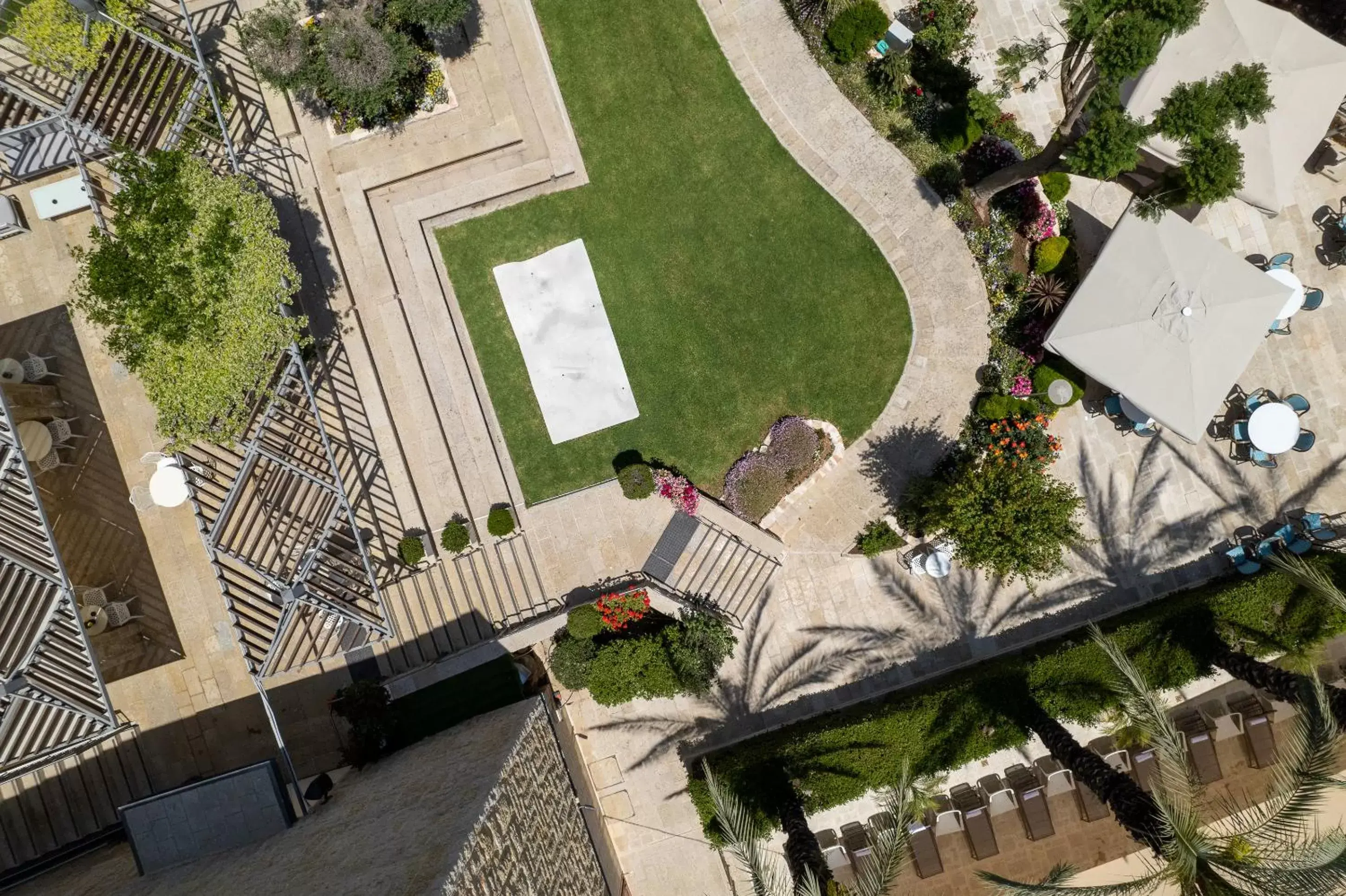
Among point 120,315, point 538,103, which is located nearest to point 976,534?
point 538,103

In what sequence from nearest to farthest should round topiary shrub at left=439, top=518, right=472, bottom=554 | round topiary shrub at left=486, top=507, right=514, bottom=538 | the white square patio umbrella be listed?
the white square patio umbrella → round topiary shrub at left=439, top=518, right=472, bottom=554 → round topiary shrub at left=486, top=507, right=514, bottom=538

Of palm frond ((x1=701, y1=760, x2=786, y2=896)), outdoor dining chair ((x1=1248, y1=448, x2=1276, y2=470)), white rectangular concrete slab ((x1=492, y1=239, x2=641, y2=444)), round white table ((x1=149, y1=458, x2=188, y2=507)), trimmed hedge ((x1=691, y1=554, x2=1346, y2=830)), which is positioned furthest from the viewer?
white rectangular concrete slab ((x1=492, y1=239, x2=641, y2=444))

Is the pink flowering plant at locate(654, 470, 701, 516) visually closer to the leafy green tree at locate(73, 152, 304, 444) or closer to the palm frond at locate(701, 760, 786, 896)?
the palm frond at locate(701, 760, 786, 896)

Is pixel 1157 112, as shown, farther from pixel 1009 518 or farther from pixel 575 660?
pixel 575 660


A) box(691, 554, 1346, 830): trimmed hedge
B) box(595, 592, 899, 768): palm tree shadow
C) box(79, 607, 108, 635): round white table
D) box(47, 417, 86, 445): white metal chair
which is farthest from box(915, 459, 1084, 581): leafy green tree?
box(47, 417, 86, 445): white metal chair

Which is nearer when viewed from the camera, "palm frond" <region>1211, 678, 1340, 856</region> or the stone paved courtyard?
"palm frond" <region>1211, 678, 1340, 856</region>

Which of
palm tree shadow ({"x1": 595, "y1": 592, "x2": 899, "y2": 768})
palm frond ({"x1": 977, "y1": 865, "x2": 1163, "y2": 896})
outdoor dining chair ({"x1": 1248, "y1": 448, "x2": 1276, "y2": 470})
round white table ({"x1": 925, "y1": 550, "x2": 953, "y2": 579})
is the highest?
round white table ({"x1": 925, "y1": 550, "x2": 953, "y2": 579})

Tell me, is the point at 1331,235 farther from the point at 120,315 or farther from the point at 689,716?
the point at 120,315

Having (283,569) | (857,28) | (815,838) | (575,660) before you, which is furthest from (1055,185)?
(283,569)
